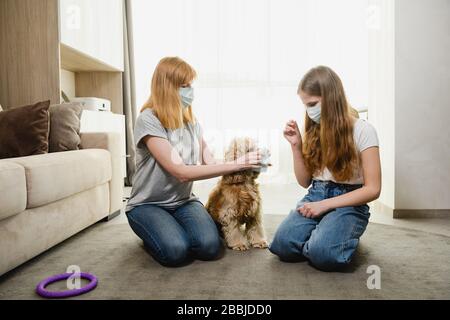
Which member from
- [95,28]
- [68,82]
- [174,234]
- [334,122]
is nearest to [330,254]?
[334,122]

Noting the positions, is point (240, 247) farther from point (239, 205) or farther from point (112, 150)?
point (112, 150)

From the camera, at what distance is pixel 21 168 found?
5.26 feet

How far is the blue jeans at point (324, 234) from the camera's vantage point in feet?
5.19

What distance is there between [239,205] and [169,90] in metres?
0.64

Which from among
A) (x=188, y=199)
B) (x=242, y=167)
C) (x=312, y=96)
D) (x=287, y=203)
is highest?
(x=312, y=96)

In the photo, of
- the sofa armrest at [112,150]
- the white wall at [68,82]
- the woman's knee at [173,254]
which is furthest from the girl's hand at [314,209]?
the white wall at [68,82]

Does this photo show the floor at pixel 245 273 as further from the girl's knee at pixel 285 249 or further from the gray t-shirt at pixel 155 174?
the gray t-shirt at pixel 155 174

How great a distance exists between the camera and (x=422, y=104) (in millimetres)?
2643

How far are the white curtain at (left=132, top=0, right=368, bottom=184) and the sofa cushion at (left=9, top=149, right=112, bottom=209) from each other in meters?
1.97

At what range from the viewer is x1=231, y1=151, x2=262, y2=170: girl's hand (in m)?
1.78

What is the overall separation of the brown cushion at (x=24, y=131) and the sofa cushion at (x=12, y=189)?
542 millimetres
